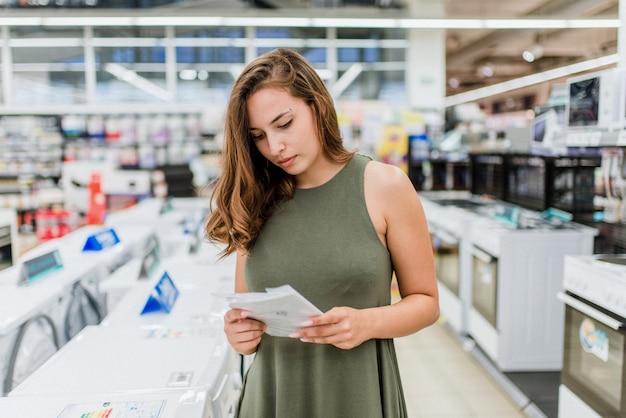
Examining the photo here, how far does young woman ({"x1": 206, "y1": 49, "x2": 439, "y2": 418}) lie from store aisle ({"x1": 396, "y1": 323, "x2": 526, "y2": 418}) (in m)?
2.47

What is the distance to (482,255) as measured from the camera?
4469 mm

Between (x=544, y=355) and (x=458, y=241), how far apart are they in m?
1.33

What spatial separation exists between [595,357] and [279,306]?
2.25 m

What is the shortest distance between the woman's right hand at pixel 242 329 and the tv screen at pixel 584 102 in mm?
2564

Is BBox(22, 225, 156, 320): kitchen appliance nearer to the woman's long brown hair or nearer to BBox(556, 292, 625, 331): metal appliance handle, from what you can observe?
the woman's long brown hair

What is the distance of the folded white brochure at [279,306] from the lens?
114cm

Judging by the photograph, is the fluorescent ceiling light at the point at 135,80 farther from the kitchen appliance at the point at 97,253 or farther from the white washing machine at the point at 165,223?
the kitchen appliance at the point at 97,253

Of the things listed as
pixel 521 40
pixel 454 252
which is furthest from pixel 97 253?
pixel 521 40

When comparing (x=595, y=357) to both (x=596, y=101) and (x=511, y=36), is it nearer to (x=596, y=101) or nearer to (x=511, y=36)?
(x=596, y=101)

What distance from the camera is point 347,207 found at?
4.57 feet

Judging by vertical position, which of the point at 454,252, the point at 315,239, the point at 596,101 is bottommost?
the point at 454,252

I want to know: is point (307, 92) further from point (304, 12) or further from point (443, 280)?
point (304, 12)

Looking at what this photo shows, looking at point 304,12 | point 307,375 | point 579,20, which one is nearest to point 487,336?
point 307,375

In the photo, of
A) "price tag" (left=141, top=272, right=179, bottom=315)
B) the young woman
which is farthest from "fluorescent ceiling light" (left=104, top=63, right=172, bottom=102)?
the young woman
